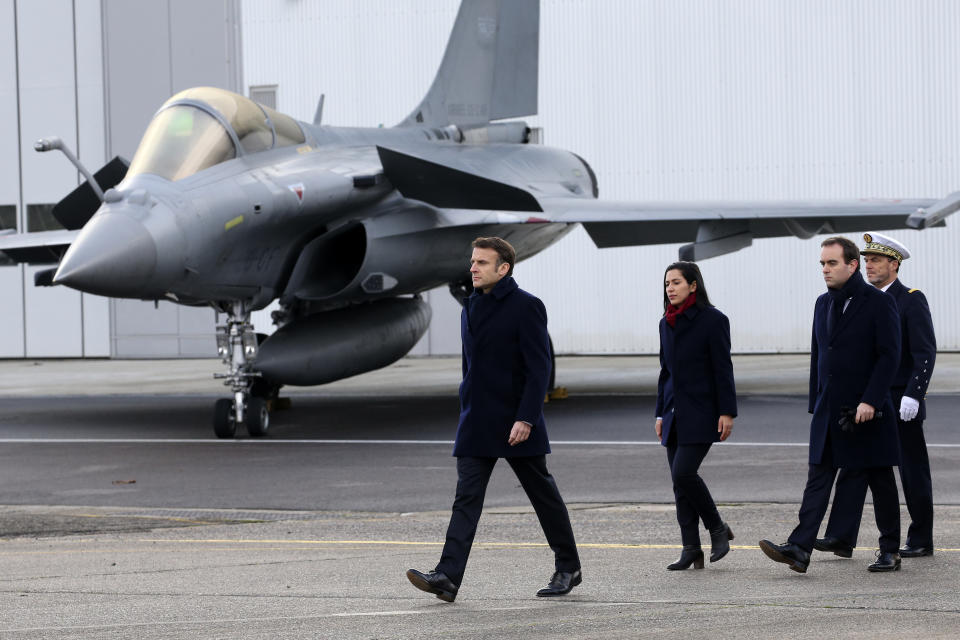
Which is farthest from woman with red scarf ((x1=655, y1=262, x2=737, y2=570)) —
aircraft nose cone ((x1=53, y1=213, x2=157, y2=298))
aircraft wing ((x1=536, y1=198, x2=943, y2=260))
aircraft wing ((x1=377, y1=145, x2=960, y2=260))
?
aircraft wing ((x1=536, y1=198, x2=943, y2=260))

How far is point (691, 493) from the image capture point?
22.0 feet

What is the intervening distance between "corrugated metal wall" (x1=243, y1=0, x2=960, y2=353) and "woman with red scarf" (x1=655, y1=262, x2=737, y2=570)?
19613 millimetres

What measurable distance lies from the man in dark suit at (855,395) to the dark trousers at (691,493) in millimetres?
465

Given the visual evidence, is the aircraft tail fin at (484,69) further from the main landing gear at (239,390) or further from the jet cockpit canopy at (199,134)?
the main landing gear at (239,390)

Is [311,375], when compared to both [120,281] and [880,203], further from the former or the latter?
[880,203]

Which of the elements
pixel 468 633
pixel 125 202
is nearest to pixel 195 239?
pixel 125 202

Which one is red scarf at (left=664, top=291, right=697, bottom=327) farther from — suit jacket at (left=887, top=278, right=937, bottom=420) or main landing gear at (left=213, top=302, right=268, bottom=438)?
main landing gear at (left=213, top=302, right=268, bottom=438)

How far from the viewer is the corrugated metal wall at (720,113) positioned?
25.6m

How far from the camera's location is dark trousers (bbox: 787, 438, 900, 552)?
643cm

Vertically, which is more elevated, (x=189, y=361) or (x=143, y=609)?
(x=143, y=609)

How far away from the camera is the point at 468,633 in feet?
17.3

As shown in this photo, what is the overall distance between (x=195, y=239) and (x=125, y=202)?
0.73 m

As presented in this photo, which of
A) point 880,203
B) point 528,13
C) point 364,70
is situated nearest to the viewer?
point 880,203

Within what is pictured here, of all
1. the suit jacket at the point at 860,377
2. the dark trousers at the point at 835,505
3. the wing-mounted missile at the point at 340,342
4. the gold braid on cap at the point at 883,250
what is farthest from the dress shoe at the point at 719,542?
the wing-mounted missile at the point at 340,342
